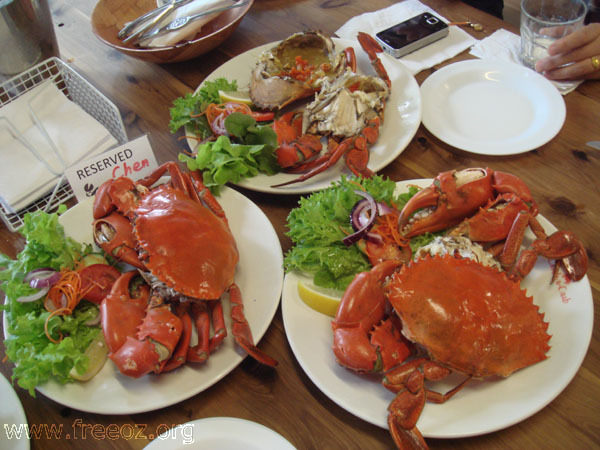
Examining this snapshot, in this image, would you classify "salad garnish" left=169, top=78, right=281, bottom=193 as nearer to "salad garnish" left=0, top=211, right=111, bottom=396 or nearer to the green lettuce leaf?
the green lettuce leaf

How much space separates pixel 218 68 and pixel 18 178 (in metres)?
1.01

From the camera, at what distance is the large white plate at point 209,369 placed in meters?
1.32

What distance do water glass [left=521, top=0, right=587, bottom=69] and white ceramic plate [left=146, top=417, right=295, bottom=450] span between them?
77.8 inches

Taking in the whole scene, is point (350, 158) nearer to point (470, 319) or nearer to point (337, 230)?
point (337, 230)

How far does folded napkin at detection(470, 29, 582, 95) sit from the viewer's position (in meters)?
2.28

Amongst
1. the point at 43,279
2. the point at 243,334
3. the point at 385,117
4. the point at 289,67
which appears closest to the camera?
the point at 243,334

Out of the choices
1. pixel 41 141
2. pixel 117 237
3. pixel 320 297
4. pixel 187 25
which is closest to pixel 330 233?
pixel 320 297

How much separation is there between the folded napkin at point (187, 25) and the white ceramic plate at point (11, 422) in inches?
63.4

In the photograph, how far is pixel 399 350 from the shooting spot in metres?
1.29

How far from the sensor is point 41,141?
1937 millimetres

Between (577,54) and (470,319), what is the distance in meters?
1.48

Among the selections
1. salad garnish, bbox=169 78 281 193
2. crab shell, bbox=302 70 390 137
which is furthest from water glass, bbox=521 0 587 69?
salad garnish, bbox=169 78 281 193

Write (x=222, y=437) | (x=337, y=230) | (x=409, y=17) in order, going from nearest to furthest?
(x=222, y=437) → (x=337, y=230) → (x=409, y=17)

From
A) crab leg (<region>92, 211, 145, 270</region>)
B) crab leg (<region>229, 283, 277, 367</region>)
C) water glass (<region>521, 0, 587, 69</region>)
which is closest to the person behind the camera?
crab leg (<region>229, 283, 277, 367</region>)
